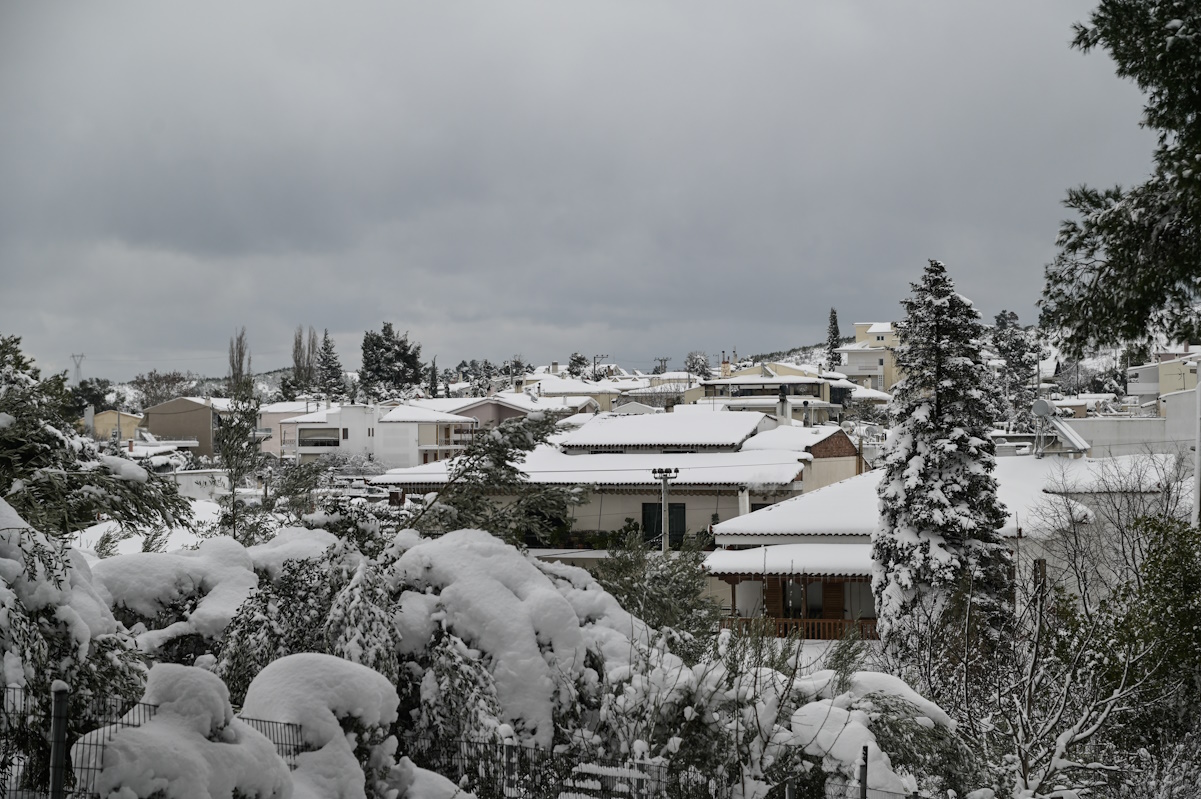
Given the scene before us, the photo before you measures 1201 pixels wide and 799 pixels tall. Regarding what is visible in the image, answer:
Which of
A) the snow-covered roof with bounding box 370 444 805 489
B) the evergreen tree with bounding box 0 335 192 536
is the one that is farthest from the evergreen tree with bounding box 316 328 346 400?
the evergreen tree with bounding box 0 335 192 536

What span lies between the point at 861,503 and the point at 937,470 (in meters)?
8.00

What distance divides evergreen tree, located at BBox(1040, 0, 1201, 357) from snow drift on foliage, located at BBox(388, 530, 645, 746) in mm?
6079

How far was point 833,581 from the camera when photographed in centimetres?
2717

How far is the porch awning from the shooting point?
25156 mm

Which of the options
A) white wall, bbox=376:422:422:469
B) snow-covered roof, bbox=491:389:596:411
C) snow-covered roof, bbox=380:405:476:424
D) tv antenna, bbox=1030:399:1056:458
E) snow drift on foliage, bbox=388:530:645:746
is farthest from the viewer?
snow-covered roof, bbox=491:389:596:411

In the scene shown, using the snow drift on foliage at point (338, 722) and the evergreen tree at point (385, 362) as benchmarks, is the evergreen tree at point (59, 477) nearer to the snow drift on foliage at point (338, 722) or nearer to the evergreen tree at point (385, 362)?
the snow drift on foliage at point (338, 722)

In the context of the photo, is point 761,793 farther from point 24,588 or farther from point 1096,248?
point 1096,248

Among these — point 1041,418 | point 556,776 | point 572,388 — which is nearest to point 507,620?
point 556,776

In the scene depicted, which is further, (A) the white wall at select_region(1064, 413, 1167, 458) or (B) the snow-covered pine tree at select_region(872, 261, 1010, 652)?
(A) the white wall at select_region(1064, 413, 1167, 458)

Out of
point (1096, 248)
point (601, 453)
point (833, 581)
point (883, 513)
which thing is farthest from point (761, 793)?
point (601, 453)

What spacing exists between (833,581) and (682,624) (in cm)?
1469

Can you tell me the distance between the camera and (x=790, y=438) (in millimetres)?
42281

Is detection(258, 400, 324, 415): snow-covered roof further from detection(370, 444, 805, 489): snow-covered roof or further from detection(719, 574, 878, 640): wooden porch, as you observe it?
detection(719, 574, 878, 640): wooden porch

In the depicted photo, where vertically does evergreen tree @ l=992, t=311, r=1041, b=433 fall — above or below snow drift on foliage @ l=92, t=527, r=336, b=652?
above
